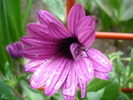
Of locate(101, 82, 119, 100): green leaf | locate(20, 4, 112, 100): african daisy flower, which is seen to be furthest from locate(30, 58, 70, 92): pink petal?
locate(101, 82, 119, 100): green leaf

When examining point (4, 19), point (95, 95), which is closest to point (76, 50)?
point (95, 95)

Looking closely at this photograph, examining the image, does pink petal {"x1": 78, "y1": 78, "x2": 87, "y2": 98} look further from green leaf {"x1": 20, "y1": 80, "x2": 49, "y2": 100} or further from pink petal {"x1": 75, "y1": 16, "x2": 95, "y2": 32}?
green leaf {"x1": 20, "y1": 80, "x2": 49, "y2": 100}

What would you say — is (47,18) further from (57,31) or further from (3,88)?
(3,88)

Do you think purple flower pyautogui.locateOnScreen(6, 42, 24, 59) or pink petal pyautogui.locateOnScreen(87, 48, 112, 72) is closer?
pink petal pyautogui.locateOnScreen(87, 48, 112, 72)

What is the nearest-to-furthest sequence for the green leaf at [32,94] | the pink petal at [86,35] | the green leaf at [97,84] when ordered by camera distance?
1. the pink petal at [86,35]
2. the green leaf at [97,84]
3. the green leaf at [32,94]

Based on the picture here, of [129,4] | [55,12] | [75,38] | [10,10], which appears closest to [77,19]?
[75,38]

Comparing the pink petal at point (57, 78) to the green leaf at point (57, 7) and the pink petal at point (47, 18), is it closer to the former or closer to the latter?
the pink petal at point (47, 18)

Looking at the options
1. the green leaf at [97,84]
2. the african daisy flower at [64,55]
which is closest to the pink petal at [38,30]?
the african daisy flower at [64,55]

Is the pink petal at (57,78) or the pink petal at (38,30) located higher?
the pink petal at (38,30)
